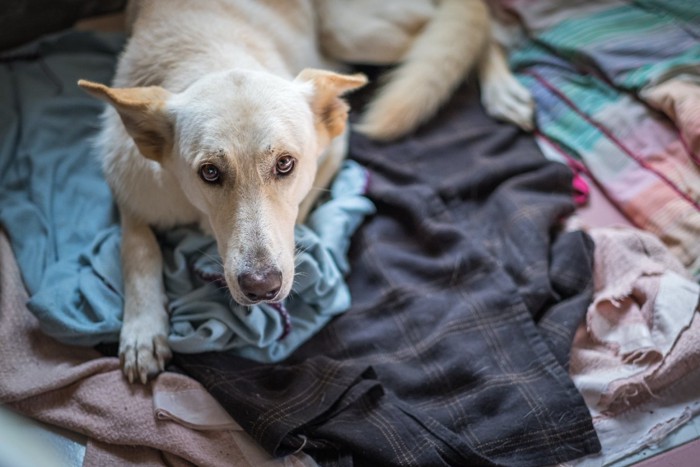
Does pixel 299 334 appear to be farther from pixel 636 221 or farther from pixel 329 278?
pixel 636 221

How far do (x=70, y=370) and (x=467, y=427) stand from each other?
1141 millimetres

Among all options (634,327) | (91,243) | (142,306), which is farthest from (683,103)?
(91,243)

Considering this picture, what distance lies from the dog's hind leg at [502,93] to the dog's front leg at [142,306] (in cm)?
149

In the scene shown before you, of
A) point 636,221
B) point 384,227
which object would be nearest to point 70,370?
point 384,227

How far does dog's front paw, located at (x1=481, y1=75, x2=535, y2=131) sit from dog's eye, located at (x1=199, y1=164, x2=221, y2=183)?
4.66 feet

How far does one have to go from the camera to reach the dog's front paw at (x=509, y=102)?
8.57 feet

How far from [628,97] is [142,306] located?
6.27ft

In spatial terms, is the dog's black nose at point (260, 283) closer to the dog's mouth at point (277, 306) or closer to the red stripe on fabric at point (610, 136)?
the dog's mouth at point (277, 306)

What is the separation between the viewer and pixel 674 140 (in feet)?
7.35

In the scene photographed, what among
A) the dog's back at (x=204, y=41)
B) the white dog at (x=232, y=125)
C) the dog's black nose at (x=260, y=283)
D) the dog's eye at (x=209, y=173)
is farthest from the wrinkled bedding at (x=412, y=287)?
the dog's eye at (x=209, y=173)

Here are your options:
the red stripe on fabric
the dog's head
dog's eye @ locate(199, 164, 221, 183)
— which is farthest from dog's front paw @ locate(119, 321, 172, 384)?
the red stripe on fabric

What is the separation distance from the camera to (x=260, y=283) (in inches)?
62.1

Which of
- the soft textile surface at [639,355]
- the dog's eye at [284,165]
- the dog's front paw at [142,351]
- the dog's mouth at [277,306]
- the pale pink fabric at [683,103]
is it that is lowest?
the dog's front paw at [142,351]

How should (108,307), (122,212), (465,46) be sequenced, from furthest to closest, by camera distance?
1. (465,46)
2. (122,212)
3. (108,307)
